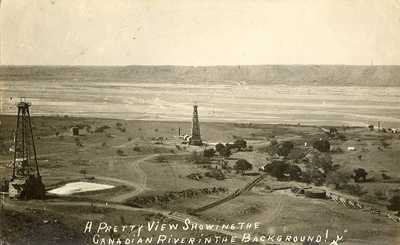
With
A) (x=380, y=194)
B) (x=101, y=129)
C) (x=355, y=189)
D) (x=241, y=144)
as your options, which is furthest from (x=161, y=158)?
(x=380, y=194)

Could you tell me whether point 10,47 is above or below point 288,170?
above

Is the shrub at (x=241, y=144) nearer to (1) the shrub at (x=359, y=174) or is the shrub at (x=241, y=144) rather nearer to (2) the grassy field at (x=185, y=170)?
(2) the grassy field at (x=185, y=170)

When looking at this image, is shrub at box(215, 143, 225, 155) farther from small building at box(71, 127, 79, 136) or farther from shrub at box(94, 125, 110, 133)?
small building at box(71, 127, 79, 136)

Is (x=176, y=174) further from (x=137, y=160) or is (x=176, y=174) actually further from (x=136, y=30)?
(x=136, y=30)

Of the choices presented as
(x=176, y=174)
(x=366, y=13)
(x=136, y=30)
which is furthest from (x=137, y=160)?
(x=366, y=13)

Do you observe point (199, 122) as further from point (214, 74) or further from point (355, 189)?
point (355, 189)

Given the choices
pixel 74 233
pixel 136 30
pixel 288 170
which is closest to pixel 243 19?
pixel 136 30

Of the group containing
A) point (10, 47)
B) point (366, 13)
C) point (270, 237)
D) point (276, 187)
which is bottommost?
point (270, 237)

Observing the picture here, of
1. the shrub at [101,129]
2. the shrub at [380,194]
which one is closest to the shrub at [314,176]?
the shrub at [380,194]

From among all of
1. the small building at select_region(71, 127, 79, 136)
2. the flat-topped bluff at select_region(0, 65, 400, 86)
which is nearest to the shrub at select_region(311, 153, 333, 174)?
the flat-topped bluff at select_region(0, 65, 400, 86)
